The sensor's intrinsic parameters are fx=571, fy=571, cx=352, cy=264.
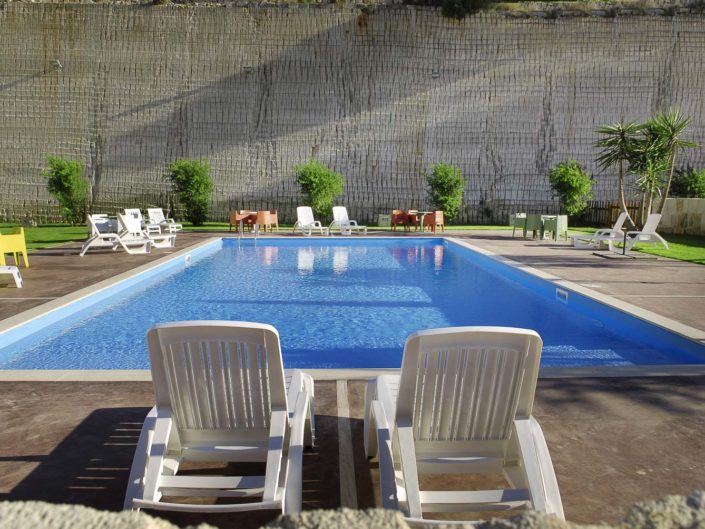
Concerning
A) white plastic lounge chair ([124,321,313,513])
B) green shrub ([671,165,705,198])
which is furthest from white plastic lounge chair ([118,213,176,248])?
green shrub ([671,165,705,198])

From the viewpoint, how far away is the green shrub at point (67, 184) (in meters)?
16.6

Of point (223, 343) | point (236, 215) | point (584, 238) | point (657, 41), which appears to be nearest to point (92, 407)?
point (223, 343)

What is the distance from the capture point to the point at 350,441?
2.64 metres

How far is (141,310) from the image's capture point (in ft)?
21.3

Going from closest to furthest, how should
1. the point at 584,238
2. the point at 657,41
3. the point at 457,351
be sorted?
1. the point at 457,351
2. the point at 584,238
3. the point at 657,41

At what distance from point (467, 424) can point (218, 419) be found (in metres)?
0.91

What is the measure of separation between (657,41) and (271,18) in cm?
1242

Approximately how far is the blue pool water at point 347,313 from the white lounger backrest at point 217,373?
2570 mm

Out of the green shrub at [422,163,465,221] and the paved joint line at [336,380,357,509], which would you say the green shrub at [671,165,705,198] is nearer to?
the green shrub at [422,163,465,221]

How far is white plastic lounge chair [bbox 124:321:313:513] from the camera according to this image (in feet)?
6.28

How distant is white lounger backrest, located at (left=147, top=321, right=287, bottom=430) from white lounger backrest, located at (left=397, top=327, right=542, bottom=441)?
48 centimetres

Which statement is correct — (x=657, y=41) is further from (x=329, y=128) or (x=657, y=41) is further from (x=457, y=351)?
(x=457, y=351)

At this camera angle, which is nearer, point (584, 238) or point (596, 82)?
point (584, 238)

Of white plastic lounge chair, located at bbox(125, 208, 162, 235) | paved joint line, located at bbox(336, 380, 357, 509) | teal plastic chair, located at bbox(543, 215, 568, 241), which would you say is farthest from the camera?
teal plastic chair, located at bbox(543, 215, 568, 241)
